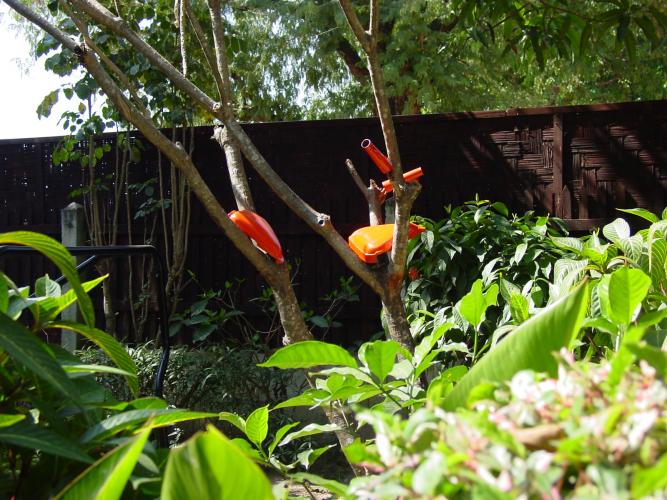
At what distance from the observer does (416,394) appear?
4.35ft

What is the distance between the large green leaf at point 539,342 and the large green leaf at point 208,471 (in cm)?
25

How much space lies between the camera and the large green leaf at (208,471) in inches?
22.4

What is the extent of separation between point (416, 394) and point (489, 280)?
1.34m

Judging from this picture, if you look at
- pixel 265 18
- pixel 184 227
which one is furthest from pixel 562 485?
pixel 265 18

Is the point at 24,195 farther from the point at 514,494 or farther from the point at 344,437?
the point at 514,494

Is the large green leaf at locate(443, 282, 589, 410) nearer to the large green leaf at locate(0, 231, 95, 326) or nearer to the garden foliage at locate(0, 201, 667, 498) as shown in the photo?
the garden foliage at locate(0, 201, 667, 498)

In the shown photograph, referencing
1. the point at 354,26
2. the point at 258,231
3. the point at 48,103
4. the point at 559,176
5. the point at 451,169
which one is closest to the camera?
the point at 354,26

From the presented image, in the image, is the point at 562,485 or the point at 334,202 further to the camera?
the point at 334,202

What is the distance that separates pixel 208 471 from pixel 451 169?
4.55 meters

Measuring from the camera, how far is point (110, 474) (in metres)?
0.65

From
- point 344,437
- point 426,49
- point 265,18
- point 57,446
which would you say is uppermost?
point 265,18

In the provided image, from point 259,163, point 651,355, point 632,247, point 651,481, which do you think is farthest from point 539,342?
point 259,163

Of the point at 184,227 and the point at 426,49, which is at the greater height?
the point at 426,49

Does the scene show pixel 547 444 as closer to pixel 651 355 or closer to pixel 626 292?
pixel 651 355
